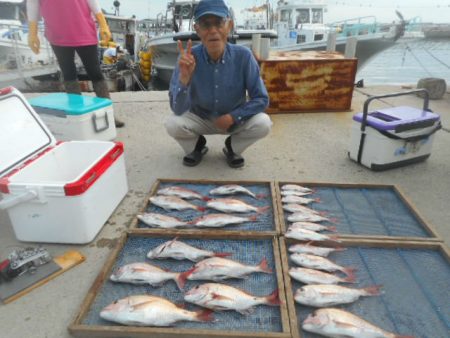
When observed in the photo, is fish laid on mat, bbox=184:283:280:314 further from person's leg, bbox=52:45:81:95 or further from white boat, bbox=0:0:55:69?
white boat, bbox=0:0:55:69

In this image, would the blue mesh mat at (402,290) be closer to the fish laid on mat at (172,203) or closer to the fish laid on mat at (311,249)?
the fish laid on mat at (311,249)

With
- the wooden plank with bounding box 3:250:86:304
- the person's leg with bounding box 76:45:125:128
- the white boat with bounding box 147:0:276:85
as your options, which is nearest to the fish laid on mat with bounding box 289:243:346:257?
the wooden plank with bounding box 3:250:86:304

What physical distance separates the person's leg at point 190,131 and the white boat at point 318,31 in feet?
34.8

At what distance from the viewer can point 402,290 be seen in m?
1.88

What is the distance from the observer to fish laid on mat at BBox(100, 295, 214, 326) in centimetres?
161

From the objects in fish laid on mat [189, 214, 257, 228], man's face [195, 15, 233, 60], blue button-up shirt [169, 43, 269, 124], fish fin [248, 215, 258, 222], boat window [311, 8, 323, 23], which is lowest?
fish fin [248, 215, 258, 222]

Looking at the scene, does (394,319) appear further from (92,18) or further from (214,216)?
(92,18)

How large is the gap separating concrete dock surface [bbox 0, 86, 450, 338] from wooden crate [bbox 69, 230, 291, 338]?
13 centimetres

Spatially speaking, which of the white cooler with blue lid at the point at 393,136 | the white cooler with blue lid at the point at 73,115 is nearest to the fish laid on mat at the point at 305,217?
the white cooler with blue lid at the point at 393,136

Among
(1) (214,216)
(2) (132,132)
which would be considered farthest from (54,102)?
(1) (214,216)

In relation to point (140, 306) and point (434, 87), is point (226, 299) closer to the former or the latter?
point (140, 306)

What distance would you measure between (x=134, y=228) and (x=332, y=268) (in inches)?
52.3

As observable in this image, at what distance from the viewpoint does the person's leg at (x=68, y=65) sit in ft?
13.1

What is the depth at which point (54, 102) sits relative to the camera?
3.71m
